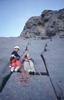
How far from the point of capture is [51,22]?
66.0 feet

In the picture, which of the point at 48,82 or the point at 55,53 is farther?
the point at 55,53

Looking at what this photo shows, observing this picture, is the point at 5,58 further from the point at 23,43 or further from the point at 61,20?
the point at 61,20

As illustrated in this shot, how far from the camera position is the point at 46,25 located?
70.7ft

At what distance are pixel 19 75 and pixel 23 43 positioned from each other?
20.4 ft

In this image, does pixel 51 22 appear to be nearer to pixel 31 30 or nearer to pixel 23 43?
pixel 31 30

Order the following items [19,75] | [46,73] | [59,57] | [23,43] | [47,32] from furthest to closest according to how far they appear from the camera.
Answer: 1. [47,32]
2. [23,43]
3. [59,57]
4. [46,73]
5. [19,75]

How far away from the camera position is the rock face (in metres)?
19.0

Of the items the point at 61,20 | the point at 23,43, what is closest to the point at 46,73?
the point at 23,43

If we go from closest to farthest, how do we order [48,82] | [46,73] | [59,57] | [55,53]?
[48,82] < [46,73] < [59,57] < [55,53]

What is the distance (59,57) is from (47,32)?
1163cm

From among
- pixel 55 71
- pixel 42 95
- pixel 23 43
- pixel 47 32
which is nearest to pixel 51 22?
pixel 47 32

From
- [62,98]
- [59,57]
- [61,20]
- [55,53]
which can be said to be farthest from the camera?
[61,20]

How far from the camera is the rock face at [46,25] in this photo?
19030mm

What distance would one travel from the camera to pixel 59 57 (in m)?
8.98
